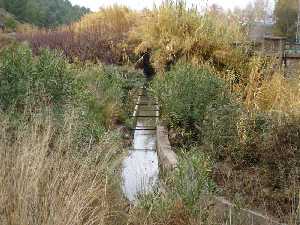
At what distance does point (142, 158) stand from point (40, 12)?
34.9 metres

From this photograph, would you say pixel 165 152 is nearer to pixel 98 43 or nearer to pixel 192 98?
pixel 192 98

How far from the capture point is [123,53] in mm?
13984

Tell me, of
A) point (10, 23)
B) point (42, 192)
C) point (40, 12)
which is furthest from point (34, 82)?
point (40, 12)

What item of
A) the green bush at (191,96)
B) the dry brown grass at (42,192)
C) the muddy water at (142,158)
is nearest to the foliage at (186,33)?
the muddy water at (142,158)

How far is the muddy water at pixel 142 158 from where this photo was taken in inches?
186

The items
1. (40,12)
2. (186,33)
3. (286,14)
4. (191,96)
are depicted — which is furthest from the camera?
(286,14)

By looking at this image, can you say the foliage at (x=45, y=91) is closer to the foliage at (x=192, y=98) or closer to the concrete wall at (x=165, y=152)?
the concrete wall at (x=165, y=152)

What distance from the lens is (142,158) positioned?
242 inches

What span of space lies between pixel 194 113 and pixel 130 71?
5.43 meters

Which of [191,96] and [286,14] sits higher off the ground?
[191,96]

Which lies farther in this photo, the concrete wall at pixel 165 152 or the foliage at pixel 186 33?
the foliage at pixel 186 33

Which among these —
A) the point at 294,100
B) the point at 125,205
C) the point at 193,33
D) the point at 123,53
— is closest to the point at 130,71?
the point at 193,33

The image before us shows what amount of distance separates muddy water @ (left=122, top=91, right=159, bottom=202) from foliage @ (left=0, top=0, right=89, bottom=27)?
A: 27.0 meters

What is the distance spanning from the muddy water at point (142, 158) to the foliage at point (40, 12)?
26951 mm
